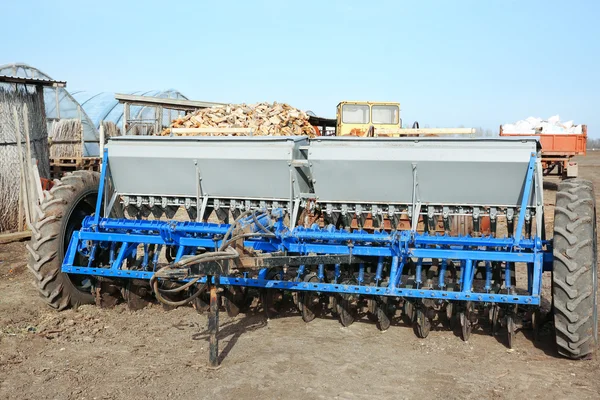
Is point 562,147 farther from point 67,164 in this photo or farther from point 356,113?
point 67,164

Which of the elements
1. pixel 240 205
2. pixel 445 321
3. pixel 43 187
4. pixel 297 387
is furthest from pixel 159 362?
pixel 43 187

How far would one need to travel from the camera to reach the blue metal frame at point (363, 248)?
5.01 meters

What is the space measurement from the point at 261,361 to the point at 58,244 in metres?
2.51

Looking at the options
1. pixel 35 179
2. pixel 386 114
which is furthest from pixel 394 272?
pixel 386 114

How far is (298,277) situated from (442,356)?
154cm

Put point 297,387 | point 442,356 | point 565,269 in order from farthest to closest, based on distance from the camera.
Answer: point 442,356
point 565,269
point 297,387

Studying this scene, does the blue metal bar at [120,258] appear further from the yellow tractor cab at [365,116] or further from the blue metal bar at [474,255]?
the yellow tractor cab at [365,116]

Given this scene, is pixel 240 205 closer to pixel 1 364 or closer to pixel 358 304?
pixel 358 304

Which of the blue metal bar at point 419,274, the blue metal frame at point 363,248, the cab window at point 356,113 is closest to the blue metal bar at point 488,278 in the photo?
the blue metal frame at point 363,248

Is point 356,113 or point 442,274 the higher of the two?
point 356,113

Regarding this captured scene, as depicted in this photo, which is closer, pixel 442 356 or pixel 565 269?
pixel 565 269

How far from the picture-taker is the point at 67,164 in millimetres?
16312

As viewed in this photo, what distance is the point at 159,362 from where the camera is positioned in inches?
192

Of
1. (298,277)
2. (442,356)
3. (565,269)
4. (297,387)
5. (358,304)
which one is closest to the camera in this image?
(297,387)
